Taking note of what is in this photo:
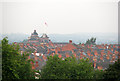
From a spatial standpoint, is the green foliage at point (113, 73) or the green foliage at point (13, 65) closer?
the green foliage at point (13, 65)

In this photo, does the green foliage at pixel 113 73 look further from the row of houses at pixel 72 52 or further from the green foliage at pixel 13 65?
the row of houses at pixel 72 52

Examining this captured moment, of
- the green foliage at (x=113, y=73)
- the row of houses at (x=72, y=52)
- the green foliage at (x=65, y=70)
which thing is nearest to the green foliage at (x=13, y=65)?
the green foliage at (x=65, y=70)

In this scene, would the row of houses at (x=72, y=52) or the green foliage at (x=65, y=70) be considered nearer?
the green foliage at (x=65, y=70)

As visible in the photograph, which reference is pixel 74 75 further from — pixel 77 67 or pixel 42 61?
pixel 42 61

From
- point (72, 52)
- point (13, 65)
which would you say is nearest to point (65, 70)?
point (13, 65)

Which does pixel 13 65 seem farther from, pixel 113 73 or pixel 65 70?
pixel 113 73

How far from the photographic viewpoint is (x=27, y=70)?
996 cm

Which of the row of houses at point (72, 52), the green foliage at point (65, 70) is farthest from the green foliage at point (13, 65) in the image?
the row of houses at point (72, 52)

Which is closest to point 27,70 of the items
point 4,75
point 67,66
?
point 4,75

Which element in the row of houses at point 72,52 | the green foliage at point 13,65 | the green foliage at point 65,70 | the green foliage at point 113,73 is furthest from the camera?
the row of houses at point 72,52

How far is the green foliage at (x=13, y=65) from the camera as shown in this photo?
8.80 m

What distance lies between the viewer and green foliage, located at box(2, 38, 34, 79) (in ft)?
28.9

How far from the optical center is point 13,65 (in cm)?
903

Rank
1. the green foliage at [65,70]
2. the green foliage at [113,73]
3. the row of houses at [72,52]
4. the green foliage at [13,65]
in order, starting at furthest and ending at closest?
1. the row of houses at [72,52]
2. the green foliage at [65,70]
3. the green foliage at [113,73]
4. the green foliage at [13,65]
